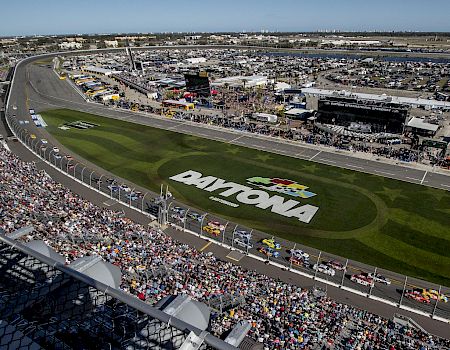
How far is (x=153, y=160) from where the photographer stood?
236 feet

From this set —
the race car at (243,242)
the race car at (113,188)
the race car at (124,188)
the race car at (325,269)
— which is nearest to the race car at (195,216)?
the race car at (243,242)

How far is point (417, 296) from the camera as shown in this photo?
34594 millimetres

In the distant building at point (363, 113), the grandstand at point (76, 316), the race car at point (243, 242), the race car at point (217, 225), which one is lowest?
the race car at point (243, 242)

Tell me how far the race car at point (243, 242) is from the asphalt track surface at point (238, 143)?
0.74m

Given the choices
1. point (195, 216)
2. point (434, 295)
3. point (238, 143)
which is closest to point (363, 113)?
point (238, 143)

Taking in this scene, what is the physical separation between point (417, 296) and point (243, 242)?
758 inches

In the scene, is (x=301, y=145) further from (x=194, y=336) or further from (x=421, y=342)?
(x=194, y=336)

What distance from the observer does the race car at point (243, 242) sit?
42.3 metres

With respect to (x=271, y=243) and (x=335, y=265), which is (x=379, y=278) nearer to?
(x=335, y=265)

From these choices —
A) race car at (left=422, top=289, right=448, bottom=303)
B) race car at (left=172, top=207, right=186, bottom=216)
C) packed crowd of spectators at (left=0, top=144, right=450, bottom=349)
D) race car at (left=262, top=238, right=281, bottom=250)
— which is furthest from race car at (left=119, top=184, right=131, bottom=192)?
race car at (left=422, top=289, right=448, bottom=303)

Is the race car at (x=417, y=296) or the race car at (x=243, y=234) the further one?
the race car at (x=243, y=234)

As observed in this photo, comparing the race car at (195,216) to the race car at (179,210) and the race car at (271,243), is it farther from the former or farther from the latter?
the race car at (271,243)

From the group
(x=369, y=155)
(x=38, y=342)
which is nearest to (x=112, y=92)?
(x=369, y=155)

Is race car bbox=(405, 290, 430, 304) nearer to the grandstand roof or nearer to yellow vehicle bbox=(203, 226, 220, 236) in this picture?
yellow vehicle bbox=(203, 226, 220, 236)
